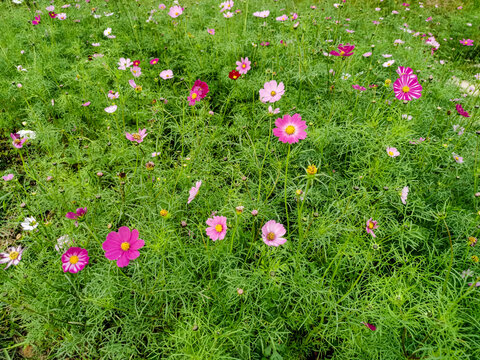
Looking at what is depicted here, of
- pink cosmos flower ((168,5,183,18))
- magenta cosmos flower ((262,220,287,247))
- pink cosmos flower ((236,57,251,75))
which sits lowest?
magenta cosmos flower ((262,220,287,247))

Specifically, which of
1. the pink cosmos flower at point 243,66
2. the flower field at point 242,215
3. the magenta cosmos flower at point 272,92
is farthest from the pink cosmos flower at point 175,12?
the magenta cosmos flower at point 272,92

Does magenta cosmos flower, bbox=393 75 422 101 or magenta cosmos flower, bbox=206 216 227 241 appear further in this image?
magenta cosmos flower, bbox=393 75 422 101

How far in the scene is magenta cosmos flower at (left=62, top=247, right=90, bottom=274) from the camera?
1.19 m

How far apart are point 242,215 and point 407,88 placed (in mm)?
1150

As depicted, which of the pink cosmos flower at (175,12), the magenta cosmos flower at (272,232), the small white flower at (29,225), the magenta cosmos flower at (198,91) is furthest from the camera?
the pink cosmos flower at (175,12)

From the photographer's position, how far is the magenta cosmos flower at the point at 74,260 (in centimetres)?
119

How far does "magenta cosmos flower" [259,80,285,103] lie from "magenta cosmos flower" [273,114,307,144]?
28 centimetres

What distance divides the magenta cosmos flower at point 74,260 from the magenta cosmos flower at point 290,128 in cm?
97

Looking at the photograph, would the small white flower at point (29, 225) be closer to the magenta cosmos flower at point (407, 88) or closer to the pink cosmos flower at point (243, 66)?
the pink cosmos flower at point (243, 66)

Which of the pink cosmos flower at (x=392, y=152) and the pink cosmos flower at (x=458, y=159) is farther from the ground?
the pink cosmos flower at (x=392, y=152)

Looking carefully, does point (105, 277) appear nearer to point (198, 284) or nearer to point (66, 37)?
point (198, 284)

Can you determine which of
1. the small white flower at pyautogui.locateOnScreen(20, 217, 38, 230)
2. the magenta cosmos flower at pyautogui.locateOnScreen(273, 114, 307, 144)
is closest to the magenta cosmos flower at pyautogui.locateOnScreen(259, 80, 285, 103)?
Answer: the magenta cosmos flower at pyautogui.locateOnScreen(273, 114, 307, 144)

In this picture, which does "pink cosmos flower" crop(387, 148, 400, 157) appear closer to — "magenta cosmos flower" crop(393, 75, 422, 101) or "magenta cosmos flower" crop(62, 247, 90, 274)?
"magenta cosmos flower" crop(393, 75, 422, 101)

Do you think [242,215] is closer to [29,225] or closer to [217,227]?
[217,227]
